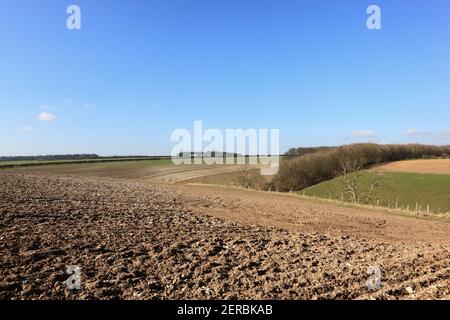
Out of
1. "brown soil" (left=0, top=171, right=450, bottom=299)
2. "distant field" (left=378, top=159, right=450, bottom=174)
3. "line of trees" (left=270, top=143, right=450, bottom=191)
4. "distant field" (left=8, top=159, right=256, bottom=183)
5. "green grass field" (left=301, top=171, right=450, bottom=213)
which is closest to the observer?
"brown soil" (left=0, top=171, right=450, bottom=299)

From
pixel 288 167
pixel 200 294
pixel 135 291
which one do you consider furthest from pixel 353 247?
pixel 288 167

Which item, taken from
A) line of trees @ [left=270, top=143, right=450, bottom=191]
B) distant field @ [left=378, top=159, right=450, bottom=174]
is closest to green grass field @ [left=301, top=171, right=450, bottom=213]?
distant field @ [left=378, top=159, right=450, bottom=174]

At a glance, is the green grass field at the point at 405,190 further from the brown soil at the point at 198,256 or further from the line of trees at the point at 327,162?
the brown soil at the point at 198,256

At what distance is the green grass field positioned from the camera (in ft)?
187

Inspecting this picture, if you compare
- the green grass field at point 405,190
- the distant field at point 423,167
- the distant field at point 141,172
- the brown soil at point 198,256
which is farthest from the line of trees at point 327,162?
the brown soil at point 198,256

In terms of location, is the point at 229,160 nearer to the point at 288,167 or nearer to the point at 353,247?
the point at 288,167

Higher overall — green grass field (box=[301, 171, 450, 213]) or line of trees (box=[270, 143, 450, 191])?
line of trees (box=[270, 143, 450, 191])

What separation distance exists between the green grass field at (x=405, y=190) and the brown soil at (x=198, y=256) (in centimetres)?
4562

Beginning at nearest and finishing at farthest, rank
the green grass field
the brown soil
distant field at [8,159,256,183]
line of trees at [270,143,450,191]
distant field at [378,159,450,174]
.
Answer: the brown soil < the green grass field < distant field at [8,159,256,183] < distant field at [378,159,450,174] < line of trees at [270,143,450,191]

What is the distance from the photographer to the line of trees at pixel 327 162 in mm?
75938

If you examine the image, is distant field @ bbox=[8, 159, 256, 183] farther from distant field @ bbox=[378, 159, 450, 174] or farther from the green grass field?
distant field @ bbox=[378, 159, 450, 174]

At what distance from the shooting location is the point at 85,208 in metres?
15.9

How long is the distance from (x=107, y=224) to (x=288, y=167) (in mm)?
67795

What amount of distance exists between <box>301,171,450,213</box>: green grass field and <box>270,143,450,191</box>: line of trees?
14.9 feet
